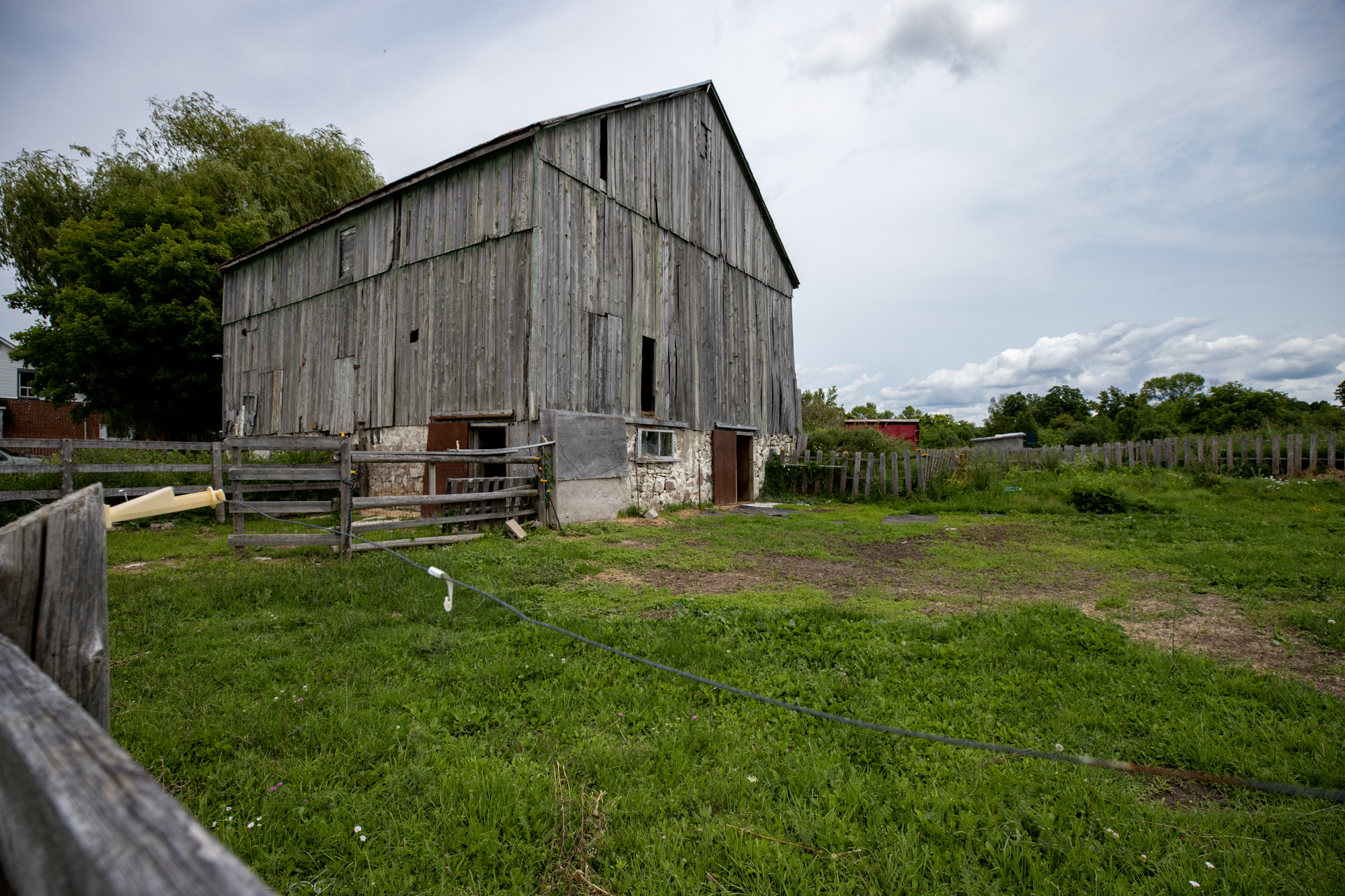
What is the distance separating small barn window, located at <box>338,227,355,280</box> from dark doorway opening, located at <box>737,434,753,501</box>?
10976 millimetres

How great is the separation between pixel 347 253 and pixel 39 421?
29138mm

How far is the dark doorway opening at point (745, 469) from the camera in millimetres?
18016

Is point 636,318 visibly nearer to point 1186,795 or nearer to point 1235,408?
point 1186,795

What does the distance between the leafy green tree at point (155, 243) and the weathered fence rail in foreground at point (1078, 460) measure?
20.6 meters

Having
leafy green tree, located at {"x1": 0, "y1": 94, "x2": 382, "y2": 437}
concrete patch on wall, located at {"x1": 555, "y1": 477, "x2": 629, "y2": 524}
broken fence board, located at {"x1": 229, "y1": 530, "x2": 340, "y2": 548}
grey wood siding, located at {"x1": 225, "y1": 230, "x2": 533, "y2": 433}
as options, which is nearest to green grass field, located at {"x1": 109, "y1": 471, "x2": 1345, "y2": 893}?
broken fence board, located at {"x1": 229, "y1": 530, "x2": 340, "y2": 548}

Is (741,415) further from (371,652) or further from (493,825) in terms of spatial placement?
(493,825)

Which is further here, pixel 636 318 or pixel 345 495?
pixel 636 318

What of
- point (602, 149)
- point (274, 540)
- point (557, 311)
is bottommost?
point (274, 540)

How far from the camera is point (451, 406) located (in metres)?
12.8

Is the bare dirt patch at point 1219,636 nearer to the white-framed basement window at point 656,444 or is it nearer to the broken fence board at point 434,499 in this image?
the broken fence board at point 434,499

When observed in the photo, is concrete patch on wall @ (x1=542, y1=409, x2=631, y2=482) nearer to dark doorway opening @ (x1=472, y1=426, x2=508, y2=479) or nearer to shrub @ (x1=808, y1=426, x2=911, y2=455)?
dark doorway opening @ (x1=472, y1=426, x2=508, y2=479)

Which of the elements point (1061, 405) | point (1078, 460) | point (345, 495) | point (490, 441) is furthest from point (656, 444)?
point (1061, 405)

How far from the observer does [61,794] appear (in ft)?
2.23

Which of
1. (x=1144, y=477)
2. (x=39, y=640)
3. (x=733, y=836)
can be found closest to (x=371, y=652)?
(x=733, y=836)
